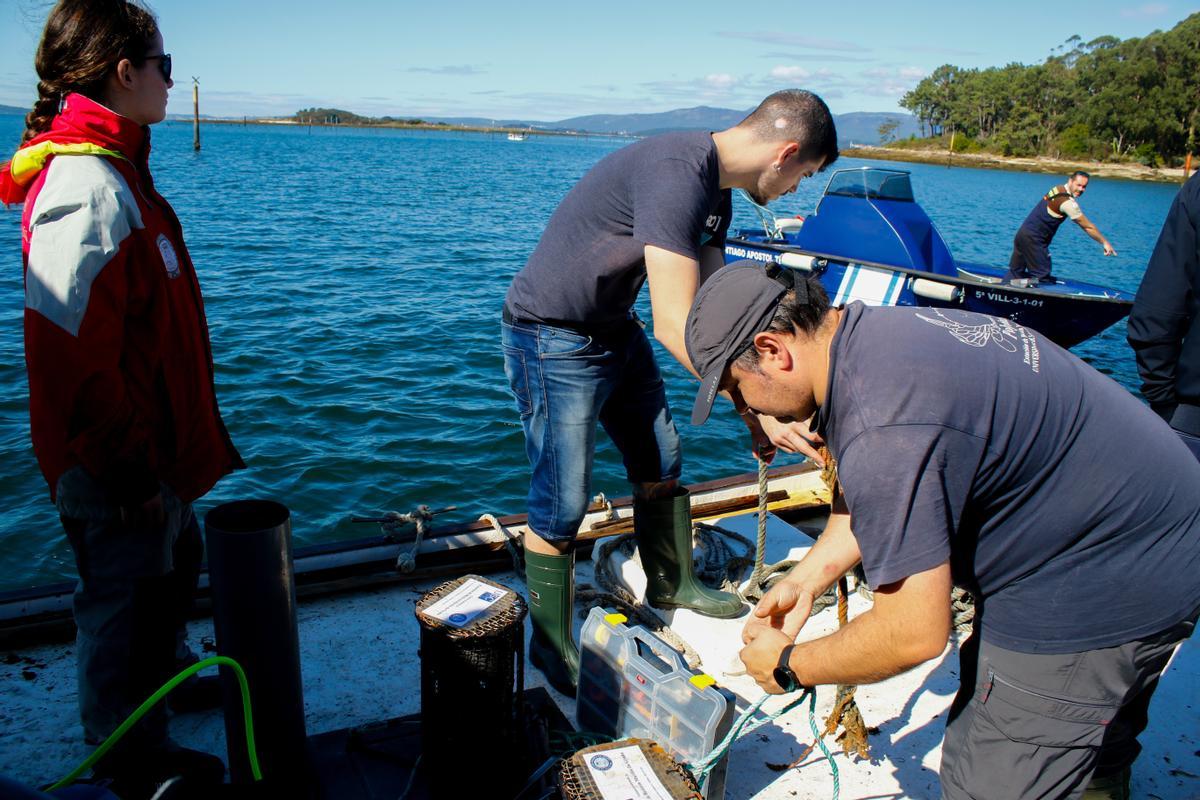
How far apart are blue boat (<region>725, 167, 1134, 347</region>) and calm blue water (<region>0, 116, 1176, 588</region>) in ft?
8.97

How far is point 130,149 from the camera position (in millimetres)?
2279

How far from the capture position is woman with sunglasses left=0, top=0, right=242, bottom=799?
2068 millimetres

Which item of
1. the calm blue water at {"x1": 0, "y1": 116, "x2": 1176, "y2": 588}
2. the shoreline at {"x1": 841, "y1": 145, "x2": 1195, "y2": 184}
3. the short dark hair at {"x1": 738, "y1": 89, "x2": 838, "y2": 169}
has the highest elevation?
the shoreline at {"x1": 841, "y1": 145, "x2": 1195, "y2": 184}

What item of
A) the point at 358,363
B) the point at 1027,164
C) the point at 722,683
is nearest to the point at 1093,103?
the point at 1027,164

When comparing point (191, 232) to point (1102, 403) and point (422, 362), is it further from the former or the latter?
point (1102, 403)

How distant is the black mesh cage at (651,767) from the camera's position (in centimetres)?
186

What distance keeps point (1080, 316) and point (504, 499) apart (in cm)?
867

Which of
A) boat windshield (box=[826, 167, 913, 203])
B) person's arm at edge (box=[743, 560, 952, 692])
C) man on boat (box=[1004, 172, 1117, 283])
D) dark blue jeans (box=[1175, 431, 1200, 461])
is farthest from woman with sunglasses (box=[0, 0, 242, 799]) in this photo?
man on boat (box=[1004, 172, 1117, 283])

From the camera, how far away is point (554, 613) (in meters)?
3.06

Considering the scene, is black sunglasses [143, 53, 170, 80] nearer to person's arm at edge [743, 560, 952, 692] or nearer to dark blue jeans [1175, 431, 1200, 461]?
person's arm at edge [743, 560, 952, 692]

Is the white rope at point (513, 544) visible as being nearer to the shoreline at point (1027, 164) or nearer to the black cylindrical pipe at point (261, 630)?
the black cylindrical pipe at point (261, 630)

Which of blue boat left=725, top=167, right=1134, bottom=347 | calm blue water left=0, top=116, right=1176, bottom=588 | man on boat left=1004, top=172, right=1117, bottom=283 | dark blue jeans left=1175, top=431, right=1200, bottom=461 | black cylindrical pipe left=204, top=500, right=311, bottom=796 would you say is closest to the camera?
black cylindrical pipe left=204, top=500, right=311, bottom=796

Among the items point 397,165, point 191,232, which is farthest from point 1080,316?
point 397,165

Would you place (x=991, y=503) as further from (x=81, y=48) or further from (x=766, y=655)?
(x=81, y=48)
